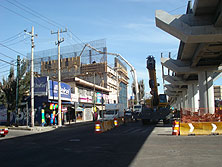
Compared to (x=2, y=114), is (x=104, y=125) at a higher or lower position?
lower

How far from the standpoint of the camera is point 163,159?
374 inches

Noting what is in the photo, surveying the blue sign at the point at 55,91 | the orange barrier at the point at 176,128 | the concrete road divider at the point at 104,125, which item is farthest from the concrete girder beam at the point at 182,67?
the orange barrier at the point at 176,128

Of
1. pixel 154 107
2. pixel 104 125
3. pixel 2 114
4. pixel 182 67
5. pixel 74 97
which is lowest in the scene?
pixel 104 125

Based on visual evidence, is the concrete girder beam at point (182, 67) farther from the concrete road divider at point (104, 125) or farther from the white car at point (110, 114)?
the concrete road divider at point (104, 125)

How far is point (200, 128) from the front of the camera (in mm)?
18859

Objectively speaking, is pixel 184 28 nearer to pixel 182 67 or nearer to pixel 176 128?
pixel 176 128

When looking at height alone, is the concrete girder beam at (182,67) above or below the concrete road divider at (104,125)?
above

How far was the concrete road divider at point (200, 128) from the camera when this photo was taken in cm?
1869

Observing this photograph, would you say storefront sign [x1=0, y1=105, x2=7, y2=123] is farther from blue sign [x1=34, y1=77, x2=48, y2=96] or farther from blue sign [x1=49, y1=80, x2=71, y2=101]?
blue sign [x1=49, y1=80, x2=71, y2=101]

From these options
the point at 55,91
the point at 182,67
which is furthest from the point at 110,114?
the point at 182,67

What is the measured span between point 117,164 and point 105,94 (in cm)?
5765

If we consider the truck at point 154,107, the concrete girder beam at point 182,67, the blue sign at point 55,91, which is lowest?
the truck at point 154,107

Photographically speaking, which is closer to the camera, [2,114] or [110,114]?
[2,114]

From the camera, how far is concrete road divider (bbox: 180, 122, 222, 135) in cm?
1869
